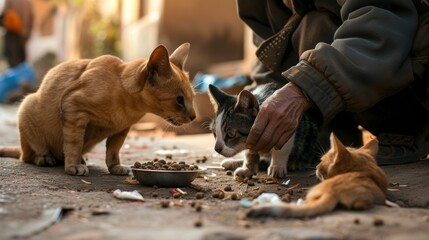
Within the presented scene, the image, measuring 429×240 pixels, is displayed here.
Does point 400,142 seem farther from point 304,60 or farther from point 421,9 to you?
point 304,60

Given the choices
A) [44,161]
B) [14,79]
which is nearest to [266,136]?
[44,161]

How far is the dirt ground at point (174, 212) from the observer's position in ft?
6.54

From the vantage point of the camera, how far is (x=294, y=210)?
2229 mm

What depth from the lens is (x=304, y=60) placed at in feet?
9.84

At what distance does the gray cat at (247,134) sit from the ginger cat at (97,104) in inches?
9.5

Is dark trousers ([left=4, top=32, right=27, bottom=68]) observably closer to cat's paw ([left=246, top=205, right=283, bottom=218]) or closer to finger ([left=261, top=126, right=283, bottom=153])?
finger ([left=261, top=126, right=283, bottom=153])

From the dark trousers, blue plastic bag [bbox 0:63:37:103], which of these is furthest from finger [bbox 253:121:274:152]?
the dark trousers

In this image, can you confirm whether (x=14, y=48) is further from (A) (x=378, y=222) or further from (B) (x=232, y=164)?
(A) (x=378, y=222)

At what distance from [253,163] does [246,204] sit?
4.32 feet

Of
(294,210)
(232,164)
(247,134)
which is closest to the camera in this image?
(294,210)

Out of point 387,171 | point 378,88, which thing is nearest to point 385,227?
point 378,88

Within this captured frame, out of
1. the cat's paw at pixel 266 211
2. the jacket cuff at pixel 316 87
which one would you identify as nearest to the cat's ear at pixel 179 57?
the jacket cuff at pixel 316 87

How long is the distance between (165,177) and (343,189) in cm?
120

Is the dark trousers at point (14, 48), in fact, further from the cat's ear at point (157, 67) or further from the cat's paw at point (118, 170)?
the cat's ear at point (157, 67)
